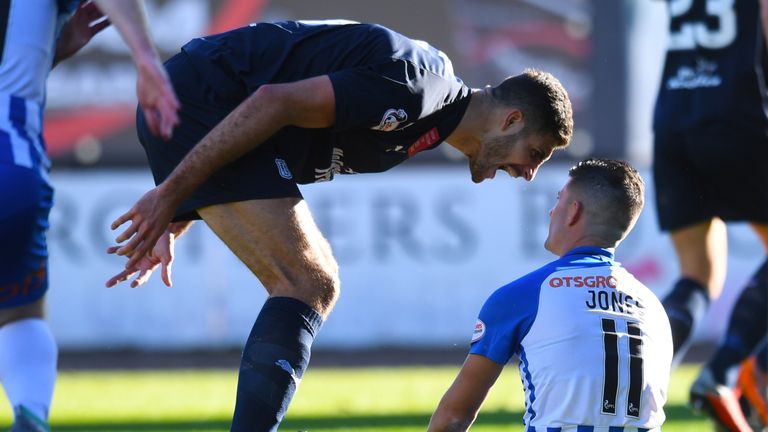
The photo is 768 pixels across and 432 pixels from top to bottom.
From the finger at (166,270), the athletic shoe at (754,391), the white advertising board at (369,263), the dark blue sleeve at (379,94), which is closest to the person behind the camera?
the dark blue sleeve at (379,94)

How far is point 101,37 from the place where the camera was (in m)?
13.6

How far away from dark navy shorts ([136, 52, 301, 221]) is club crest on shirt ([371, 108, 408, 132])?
0.33 meters

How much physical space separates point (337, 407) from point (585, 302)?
3959 millimetres

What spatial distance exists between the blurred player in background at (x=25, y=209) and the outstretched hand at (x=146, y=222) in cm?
35

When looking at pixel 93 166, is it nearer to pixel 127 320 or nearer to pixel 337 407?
pixel 127 320

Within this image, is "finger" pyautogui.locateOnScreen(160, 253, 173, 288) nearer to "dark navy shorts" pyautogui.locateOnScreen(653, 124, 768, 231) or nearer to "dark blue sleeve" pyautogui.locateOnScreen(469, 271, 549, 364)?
"dark blue sleeve" pyautogui.locateOnScreen(469, 271, 549, 364)

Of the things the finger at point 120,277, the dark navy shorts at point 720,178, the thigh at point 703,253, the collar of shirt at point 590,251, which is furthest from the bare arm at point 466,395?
the dark navy shorts at point 720,178

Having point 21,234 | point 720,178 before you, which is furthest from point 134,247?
point 720,178

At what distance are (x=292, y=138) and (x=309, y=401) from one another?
12.5 ft

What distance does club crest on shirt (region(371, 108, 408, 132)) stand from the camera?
12.2ft

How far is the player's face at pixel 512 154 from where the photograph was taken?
410 centimetres

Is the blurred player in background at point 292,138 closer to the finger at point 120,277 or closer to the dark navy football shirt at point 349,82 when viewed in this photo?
the dark navy football shirt at point 349,82

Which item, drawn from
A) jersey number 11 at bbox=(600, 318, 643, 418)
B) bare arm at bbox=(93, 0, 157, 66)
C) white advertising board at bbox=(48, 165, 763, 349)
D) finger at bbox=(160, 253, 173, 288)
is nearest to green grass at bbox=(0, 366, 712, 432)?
white advertising board at bbox=(48, 165, 763, 349)

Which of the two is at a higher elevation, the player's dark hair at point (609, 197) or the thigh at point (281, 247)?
the player's dark hair at point (609, 197)
